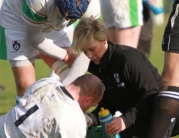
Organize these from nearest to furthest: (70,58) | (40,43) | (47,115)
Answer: (47,115), (40,43), (70,58)

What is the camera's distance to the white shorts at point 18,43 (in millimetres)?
6180

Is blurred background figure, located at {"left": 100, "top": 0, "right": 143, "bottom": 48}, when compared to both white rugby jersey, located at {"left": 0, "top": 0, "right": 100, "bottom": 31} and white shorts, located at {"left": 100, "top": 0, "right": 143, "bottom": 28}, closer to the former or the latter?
white shorts, located at {"left": 100, "top": 0, "right": 143, "bottom": 28}

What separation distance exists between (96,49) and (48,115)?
0.89 m

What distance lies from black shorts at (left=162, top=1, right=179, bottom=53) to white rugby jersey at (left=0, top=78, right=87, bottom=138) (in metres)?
0.78

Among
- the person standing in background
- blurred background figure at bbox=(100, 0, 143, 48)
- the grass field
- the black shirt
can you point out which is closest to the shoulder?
the black shirt

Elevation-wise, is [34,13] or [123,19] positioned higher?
[34,13]

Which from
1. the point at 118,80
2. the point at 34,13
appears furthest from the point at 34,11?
the point at 118,80

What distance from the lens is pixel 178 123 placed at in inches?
196

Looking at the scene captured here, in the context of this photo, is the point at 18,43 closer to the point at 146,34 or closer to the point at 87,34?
the point at 87,34

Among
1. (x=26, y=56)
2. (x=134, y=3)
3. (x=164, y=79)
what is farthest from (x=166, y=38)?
(x=134, y=3)

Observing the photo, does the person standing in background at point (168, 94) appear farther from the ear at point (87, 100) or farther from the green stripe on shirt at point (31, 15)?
the green stripe on shirt at point (31, 15)

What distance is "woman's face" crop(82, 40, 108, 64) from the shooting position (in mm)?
4961

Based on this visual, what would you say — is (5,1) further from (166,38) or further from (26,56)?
(166,38)

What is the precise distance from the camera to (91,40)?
496 centimetres
